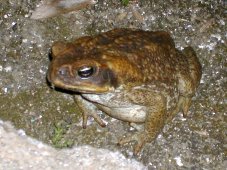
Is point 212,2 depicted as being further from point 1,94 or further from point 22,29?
point 1,94

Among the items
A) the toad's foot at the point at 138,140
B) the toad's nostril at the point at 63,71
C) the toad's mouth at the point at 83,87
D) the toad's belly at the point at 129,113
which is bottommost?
the toad's foot at the point at 138,140

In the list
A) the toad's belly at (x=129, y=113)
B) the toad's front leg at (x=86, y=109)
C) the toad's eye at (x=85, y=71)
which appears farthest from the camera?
the toad's front leg at (x=86, y=109)

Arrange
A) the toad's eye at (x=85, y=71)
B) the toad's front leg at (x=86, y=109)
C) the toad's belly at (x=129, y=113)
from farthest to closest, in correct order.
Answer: the toad's front leg at (x=86, y=109)
the toad's belly at (x=129, y=113)
the toad's eye at (x=85, y=71)

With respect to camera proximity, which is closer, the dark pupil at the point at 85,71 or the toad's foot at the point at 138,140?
the dark pupil at the point at 85,71

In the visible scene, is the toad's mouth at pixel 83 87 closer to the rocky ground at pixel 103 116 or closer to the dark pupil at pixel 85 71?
the dark pupil at pixel 85 71

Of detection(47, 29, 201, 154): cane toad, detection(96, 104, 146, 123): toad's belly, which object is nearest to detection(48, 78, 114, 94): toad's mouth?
detection(47, 29, 201, 154): cane toad

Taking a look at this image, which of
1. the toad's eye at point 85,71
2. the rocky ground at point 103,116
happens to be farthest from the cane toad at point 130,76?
the rocky ground at point 103,116

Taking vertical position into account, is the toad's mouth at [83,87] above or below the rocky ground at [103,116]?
above

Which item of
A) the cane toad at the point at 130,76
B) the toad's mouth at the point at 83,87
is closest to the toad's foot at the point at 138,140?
the cane toad at the point at 130,76
